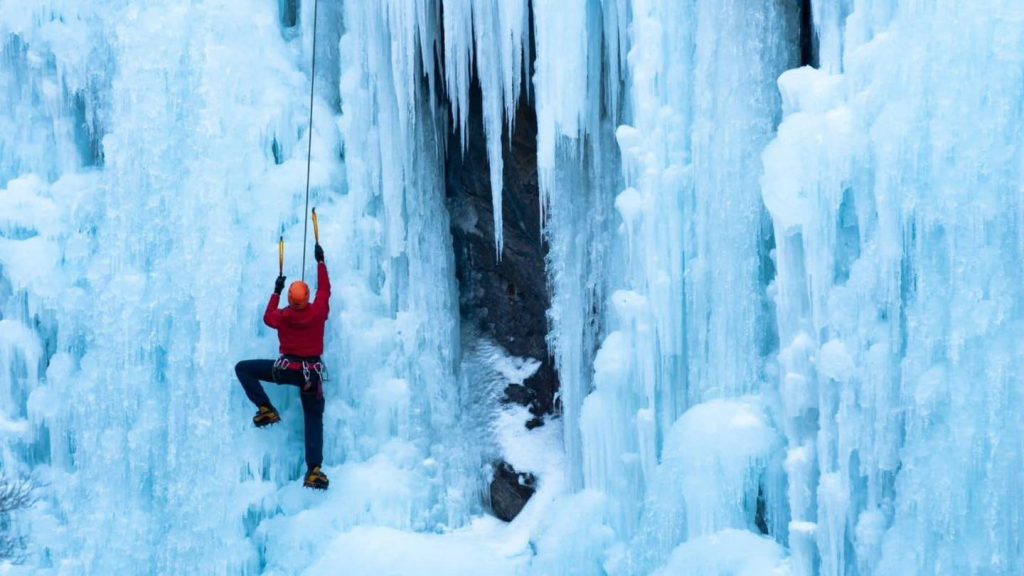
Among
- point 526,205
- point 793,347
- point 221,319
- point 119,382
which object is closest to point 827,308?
point 793,347

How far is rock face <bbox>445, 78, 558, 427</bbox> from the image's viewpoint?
8.66m

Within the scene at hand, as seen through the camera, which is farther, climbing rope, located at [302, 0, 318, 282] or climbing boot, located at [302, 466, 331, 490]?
climbing rope, located at [302, 0, 318, 282]

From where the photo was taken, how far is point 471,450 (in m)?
8.72

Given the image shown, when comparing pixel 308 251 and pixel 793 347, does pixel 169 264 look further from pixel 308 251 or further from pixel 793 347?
pixel 793 347

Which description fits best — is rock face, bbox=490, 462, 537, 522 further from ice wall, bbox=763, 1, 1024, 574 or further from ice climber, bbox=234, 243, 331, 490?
ice wall, bbox=763, 1, 1024, 574

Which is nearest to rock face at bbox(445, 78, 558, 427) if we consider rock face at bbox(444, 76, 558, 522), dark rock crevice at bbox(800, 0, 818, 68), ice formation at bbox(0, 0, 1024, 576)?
rock face at bbox(444, 76, 558, 522)

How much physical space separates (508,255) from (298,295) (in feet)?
5.71

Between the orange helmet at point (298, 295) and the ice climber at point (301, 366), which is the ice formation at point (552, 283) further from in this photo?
the orange helmet at point (298, 295)

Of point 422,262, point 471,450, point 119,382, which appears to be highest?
point 422,262

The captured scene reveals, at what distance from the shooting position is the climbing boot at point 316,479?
773 cm

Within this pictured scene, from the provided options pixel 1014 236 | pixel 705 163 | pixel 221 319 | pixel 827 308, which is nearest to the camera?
pixel 1014 236

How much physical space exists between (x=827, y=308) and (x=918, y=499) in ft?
3.16

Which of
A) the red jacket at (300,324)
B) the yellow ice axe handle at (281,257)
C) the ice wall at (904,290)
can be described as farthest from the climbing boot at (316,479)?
the ice wall at (904,290)

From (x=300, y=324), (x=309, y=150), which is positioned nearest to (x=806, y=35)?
(x=309, y=150)
